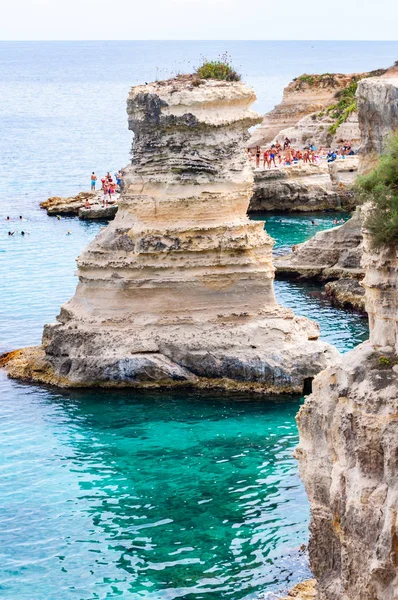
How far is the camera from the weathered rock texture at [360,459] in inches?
582

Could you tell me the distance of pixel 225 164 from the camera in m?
33.7

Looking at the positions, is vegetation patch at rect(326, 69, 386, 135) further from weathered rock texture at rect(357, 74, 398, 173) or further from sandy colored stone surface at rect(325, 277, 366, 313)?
weathered rock texture at rect(357, 74, 398, 173)

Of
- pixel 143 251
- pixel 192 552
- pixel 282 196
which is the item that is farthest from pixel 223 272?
pixel 282 196

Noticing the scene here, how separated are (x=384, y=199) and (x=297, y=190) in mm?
49942

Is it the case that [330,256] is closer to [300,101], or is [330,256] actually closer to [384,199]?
[384,199]

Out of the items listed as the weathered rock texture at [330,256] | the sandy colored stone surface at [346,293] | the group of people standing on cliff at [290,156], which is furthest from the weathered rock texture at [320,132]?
the sandy colored stone surface at [346,293]

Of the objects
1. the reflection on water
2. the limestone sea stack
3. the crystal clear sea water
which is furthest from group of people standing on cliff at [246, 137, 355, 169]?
the reflection on water

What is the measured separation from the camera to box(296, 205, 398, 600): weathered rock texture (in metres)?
14.8

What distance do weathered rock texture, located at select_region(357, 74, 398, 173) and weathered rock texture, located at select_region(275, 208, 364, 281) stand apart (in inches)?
434

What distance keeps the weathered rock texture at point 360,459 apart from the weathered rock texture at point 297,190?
49.1 m

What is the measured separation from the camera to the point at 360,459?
1517 centimetres

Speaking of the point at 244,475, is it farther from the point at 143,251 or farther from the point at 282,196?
the point at 282,196

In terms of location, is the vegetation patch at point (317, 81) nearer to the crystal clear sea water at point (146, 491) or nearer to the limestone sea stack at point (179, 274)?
the crystal clear sea water at point (146, 491)

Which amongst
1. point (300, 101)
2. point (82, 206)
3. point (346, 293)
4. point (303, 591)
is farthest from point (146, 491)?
point (300, 101)
